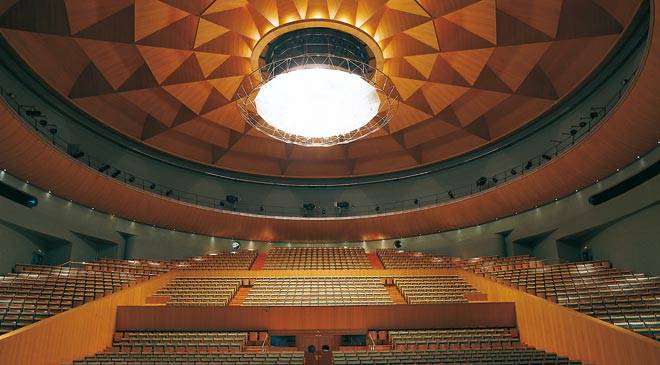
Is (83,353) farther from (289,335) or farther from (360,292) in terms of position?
(360,292)

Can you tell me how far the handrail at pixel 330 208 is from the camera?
15684mm

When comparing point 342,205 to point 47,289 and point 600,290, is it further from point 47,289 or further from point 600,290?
point 47,289

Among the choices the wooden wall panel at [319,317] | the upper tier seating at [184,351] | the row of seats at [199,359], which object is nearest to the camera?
the row of seats at [199,359]

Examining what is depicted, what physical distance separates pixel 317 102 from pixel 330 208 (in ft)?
39.2

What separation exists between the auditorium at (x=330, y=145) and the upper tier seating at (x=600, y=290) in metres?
0.09

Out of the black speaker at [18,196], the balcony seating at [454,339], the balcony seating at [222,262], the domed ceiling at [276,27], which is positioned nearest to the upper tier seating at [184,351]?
the balcony seating at [454,339]

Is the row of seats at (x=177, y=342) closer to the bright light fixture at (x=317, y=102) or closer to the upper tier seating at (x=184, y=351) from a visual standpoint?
the upper tier seating at (x=184, y=351)

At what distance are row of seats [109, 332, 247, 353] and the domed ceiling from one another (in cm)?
931

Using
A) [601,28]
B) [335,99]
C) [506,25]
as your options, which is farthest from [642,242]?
[335,99]

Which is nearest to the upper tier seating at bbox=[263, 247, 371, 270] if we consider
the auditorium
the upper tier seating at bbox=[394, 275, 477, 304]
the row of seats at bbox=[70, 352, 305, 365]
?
the auditorium

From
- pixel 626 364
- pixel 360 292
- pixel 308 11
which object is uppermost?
pixel 308 11

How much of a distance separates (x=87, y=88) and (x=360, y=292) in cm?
1260

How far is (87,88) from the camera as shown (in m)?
17.0

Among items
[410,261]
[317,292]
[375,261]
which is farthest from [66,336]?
[375,261]
